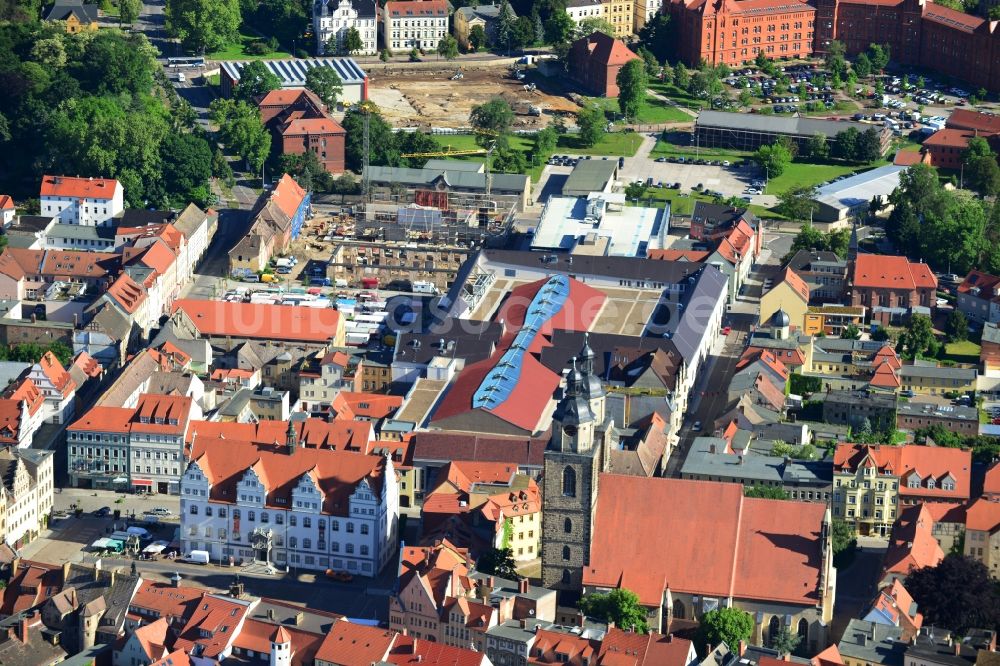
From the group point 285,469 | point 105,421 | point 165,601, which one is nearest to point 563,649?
point 165,601

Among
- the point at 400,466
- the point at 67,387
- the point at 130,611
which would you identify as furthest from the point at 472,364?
the point at 130,611

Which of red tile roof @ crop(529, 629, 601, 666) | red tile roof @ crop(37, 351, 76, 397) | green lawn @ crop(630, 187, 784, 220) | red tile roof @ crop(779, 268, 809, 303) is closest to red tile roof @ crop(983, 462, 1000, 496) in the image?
red tile roof @ crop(529, 629, 601, 666)

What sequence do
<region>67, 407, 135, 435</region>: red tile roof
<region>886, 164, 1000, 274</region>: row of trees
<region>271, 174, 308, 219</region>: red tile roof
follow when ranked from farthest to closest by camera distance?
<region>271, 174, 308, 219</region>: red tile roof
<region>886, 164, 1000, 274</region>: row of trees
<region>67, 407, 135, 435</region>: red tile roof

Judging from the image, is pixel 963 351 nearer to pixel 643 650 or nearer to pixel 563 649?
pixel 643 650

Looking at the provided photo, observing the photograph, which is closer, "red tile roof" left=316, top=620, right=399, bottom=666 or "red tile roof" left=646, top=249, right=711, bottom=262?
"red tile roof" left=316, top=620, right=399, bottom=666

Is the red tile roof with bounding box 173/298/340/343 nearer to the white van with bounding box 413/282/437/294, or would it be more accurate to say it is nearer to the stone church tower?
the white van with bounding box 413/282/437/294

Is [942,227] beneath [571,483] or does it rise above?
beneath

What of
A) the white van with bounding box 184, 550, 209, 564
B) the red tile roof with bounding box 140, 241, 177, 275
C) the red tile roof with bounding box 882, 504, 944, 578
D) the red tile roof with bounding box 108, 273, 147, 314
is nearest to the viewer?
the red tile roof with bounding box 882, 504, 944, 578
